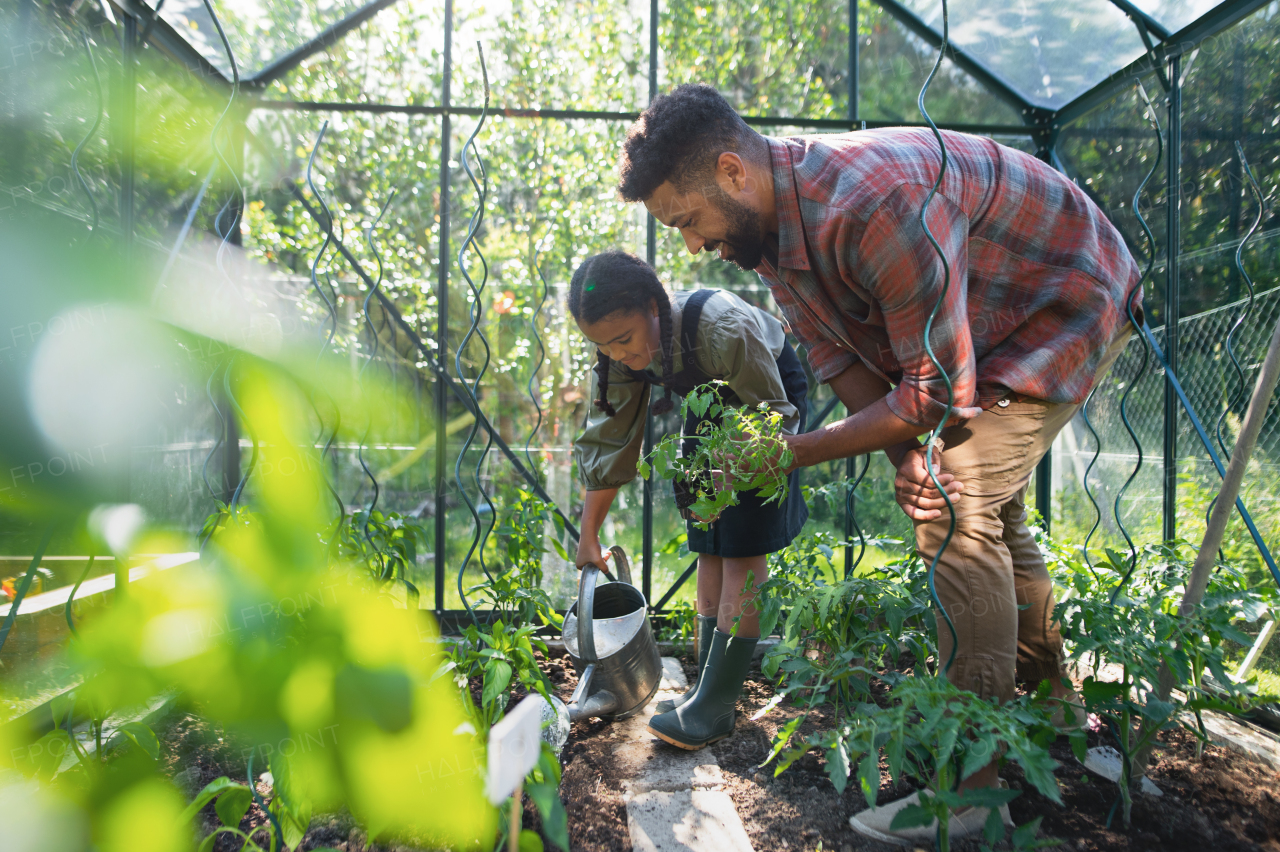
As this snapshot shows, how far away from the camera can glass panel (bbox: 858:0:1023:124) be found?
103 inches

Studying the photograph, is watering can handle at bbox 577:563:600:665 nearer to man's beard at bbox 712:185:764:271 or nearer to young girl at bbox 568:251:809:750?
young girl at bbox 568:251:809:750

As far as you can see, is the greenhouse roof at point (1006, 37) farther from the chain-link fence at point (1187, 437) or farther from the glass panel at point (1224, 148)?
the chain-link fence at point (1187, 437)

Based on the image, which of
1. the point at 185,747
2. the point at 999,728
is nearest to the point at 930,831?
the point at 999,728

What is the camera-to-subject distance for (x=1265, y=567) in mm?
1849

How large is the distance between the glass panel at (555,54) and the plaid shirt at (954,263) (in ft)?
5.62

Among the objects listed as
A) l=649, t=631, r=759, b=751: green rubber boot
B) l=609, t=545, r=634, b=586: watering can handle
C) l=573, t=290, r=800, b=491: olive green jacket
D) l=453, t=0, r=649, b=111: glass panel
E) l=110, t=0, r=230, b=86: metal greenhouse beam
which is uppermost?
l=453, t=0, r=649, b=111: glass panel

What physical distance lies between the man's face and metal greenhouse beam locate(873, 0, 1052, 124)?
192cm

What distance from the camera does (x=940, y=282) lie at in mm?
1082

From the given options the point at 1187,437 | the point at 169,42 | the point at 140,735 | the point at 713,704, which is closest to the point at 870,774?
the point at 713,704

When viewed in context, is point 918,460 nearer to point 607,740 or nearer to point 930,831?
point 930,831

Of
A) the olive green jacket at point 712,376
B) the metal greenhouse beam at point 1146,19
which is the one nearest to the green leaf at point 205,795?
the olive green jacket at point 712,376

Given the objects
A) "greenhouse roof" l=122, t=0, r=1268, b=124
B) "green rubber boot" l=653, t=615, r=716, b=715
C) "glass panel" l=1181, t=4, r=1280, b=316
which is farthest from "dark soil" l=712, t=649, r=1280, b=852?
"greenhouse roof" l=122, t=0, r=1268, b=124

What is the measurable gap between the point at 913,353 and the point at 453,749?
3.17 feet

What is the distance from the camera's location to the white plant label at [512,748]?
64cm
